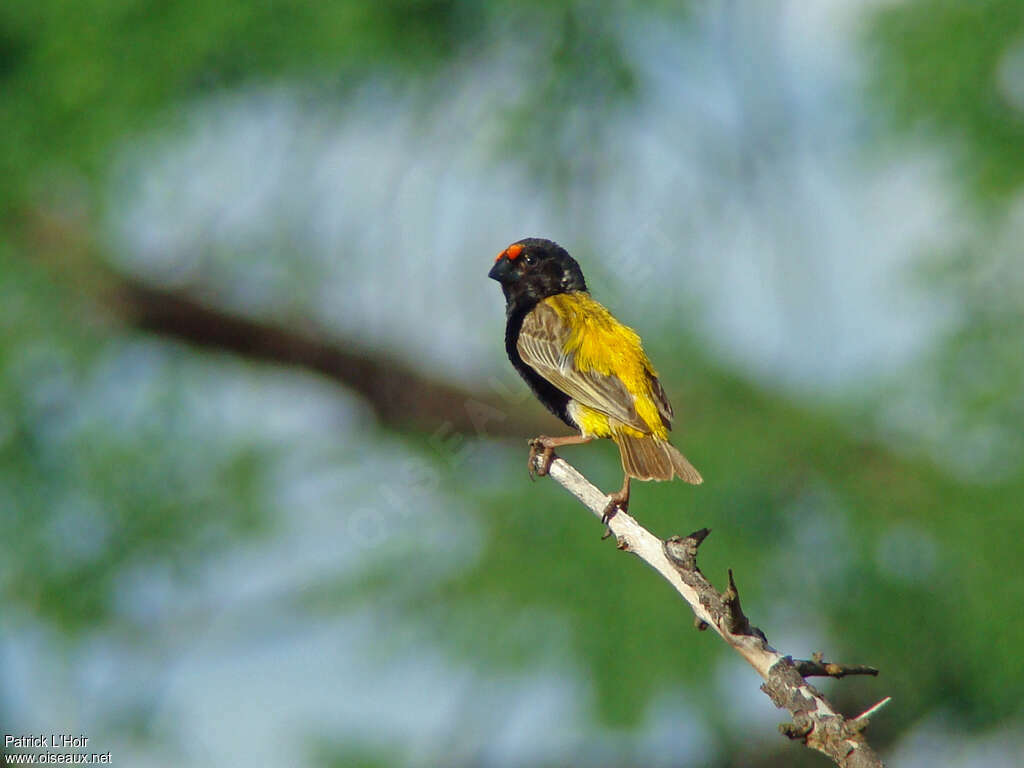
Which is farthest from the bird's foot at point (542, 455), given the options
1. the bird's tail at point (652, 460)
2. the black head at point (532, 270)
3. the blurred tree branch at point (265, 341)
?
the blurred tree branch at point (265, 341)

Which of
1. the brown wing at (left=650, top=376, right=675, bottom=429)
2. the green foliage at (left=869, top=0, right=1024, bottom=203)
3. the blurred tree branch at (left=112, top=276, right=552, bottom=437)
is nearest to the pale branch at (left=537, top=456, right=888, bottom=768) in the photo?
the brown wing at (left=650, top=376, right=675, bottom=429)

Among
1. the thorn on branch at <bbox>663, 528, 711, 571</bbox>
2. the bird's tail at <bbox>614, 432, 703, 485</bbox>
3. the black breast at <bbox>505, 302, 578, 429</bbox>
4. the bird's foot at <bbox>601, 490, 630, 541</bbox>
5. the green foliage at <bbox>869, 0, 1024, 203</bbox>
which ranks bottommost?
the thorn on branch at <bbox>663, 528, 711, 571</bbox>

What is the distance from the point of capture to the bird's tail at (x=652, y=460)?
3.31m

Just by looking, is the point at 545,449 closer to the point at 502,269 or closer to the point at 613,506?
the point at 613,506

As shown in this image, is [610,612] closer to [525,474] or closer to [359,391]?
[525,474]

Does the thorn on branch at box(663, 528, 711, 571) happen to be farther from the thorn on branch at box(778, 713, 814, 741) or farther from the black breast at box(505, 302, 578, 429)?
the black breast at box(505, 302, 578, 429)

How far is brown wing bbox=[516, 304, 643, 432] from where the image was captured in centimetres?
347

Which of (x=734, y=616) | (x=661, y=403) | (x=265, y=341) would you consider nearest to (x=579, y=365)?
(x=661, y=403)

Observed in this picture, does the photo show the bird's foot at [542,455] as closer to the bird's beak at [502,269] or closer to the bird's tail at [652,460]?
the bird's tail at [652,460]

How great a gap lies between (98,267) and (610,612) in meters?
4.52

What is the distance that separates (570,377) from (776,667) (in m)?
1.68

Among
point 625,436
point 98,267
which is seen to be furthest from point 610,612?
point 625,436

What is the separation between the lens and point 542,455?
124 inches

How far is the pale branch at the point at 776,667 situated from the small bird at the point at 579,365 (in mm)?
945
